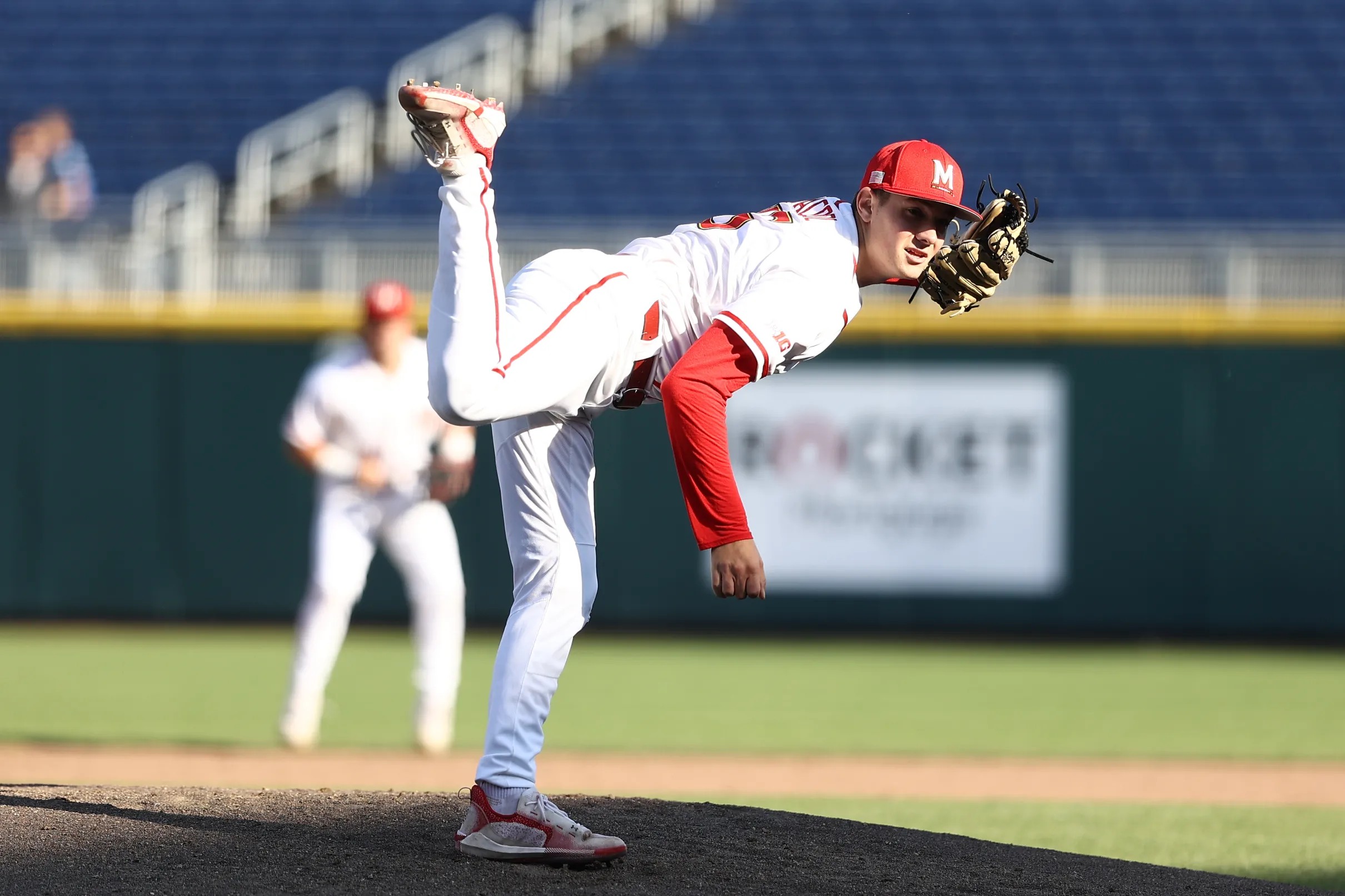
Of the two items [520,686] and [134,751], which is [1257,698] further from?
[520,686]

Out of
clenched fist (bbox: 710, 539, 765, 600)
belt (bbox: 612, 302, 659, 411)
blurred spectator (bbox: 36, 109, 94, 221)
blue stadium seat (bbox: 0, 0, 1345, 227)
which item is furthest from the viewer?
blue stadium seat (bbox: 0, 0, 1345, 227)

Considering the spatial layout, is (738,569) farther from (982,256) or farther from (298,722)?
(298,722)

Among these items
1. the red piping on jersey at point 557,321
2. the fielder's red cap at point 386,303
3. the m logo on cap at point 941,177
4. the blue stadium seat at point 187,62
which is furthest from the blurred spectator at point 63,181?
the m logo on cap at point 941,177

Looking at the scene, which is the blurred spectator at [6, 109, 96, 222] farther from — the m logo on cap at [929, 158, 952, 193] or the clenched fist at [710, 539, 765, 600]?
the clenched fist at [710, 539, 765, 600]

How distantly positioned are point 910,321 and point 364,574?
529cm

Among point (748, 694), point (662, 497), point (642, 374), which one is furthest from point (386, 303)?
point (662, 497)

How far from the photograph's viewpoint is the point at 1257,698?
9.25 m

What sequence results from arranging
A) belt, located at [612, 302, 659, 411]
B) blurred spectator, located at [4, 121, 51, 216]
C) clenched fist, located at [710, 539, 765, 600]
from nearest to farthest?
1. clenched fist, located at [710, 539, 765, 600]
2. belt, located at [612, 302, 659, 411]
3. blurred spectator, located at [4, 121, 51, 216]

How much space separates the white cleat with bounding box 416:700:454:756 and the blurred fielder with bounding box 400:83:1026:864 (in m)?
3.16

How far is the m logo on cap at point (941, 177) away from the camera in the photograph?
3.89m

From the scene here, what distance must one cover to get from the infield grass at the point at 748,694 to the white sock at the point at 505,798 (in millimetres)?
3580

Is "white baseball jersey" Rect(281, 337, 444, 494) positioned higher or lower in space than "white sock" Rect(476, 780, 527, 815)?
higher

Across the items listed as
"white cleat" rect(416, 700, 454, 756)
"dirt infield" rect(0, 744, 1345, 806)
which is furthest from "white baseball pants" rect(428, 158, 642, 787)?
"white cleat" rect(416, 700, 454, 756)

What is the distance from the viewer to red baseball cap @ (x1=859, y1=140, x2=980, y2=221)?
3.87 metres
